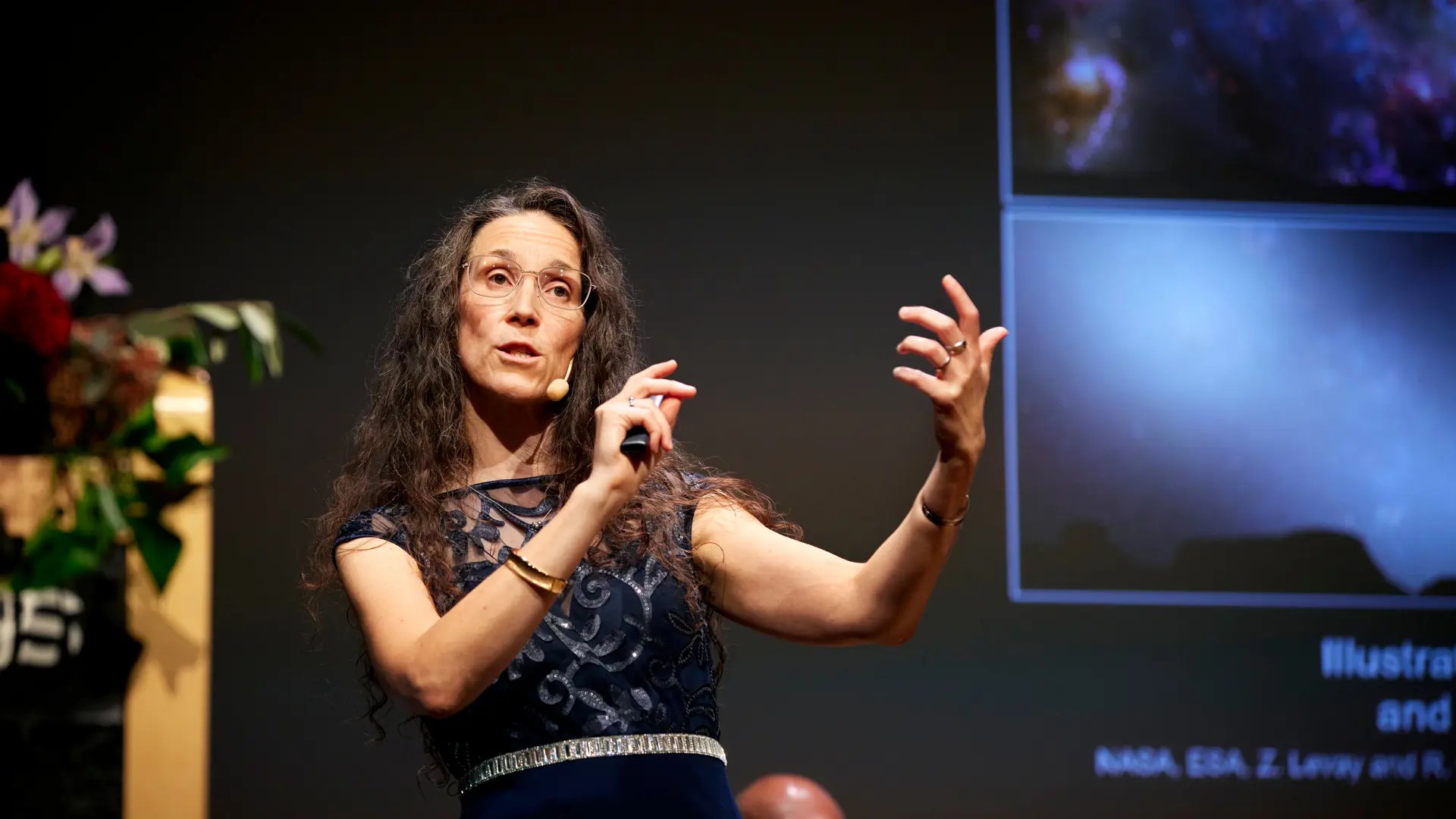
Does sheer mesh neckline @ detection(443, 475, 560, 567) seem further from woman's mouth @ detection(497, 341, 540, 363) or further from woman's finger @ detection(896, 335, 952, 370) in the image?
woman's finger @ detection(896, 335, 952, 370)

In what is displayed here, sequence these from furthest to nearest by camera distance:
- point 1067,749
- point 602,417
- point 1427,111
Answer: point 1427,111 < point 1067,749 < point 602,417

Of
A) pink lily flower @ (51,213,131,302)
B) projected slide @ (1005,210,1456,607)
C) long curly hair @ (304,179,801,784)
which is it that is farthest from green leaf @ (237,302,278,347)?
projected slide @ (1005,210,1456,607)

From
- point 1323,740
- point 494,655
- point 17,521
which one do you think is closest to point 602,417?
point 494,655

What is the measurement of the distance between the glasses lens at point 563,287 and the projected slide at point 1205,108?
1.68m

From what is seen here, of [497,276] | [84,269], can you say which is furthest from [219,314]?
[497,276]

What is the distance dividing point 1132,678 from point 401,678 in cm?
217

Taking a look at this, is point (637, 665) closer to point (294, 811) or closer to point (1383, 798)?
point (294, 811)

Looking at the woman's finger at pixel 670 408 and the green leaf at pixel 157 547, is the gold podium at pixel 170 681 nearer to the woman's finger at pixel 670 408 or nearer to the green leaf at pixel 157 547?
the green leaf at pixel 157 547

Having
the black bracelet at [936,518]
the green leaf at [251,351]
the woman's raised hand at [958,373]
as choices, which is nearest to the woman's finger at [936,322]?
the woman's raised hand at [958,373]

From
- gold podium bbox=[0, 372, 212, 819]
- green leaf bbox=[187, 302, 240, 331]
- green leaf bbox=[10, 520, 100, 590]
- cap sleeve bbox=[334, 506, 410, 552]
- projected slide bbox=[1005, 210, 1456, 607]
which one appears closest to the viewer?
green leaf bbox=[10, 520, 100, 590]

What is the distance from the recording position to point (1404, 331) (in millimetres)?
3436

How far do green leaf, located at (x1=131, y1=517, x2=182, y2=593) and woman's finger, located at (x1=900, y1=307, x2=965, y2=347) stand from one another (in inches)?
29.2

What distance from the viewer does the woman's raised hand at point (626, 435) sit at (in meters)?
1.49

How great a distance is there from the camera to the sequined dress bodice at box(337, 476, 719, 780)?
166 centimetres
